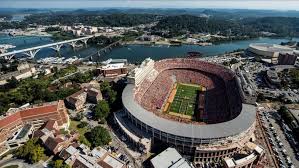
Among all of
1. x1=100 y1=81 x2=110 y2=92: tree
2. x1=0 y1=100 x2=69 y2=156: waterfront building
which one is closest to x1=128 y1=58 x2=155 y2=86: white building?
x1=100 y1=81 x2=110 y2=92: tree

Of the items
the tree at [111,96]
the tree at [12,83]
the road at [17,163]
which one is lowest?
the road at [17,163]

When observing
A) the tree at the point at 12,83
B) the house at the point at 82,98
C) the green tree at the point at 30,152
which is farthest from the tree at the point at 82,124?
the tree at the point at 12,83

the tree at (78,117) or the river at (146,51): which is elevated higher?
the river at (146,51)

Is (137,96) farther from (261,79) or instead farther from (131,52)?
(131,52)

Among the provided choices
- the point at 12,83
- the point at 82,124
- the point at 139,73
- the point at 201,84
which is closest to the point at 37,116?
the point at 82,124

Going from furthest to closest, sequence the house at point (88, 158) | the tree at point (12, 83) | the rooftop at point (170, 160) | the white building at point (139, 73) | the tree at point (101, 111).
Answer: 1. the tree at point (12, 83)
2. the white building at point (139, 73)
3. the tree at point (101, 111)
4. the house at point (88, 158)
5. the rooftop at point (170, 160)

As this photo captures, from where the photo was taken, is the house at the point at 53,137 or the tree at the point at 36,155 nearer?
the tree at the point at 36,155

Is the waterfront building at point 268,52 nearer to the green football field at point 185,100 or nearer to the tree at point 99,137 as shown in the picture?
the green football field at point 185,100

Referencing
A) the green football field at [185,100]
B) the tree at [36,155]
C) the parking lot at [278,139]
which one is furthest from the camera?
the green football field at [185,100]
